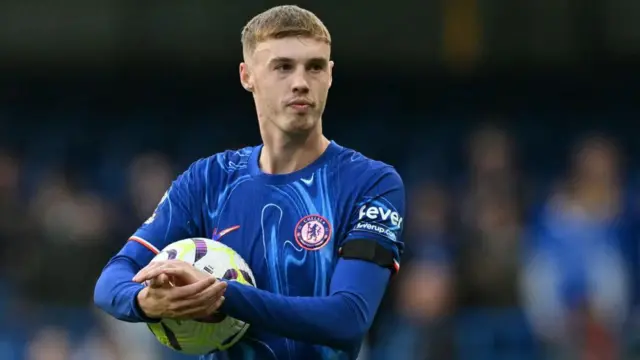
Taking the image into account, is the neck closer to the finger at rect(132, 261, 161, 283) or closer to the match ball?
the match ball

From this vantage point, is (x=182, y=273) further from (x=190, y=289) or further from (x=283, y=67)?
(x=283, y=67)

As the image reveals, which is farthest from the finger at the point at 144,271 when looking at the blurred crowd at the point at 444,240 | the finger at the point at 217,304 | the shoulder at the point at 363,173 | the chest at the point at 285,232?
the blurred crowd at the point at 444,240

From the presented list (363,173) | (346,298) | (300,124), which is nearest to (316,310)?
(346,298)

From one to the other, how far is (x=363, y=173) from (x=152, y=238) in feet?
2.87

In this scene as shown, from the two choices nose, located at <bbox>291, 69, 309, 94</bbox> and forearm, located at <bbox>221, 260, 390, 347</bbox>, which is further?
nose, located at <bbox>291, 69, 309, 94</bbox>

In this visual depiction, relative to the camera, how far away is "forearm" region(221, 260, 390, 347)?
4602 mm

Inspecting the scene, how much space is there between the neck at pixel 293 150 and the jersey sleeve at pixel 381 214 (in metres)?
0.28

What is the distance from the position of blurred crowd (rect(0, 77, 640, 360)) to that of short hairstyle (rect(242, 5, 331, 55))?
4.97 metres

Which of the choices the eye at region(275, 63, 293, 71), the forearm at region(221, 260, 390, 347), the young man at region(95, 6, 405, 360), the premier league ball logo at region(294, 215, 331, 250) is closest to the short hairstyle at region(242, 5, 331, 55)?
the young man at region(95, 6, 405, 360)

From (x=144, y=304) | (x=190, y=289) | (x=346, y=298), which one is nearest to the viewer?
(x=190, y=289)

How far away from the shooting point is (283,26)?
5113 millimetres

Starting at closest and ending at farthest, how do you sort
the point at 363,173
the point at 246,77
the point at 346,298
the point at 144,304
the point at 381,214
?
the point at 144,304 < the point at 346,298 < the point at 381,214 < the point at 363,173 < the point at 246,77

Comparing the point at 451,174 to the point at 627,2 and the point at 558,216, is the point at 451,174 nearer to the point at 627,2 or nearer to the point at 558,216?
the point at 627,2

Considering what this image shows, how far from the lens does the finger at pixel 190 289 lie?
14.7ft
